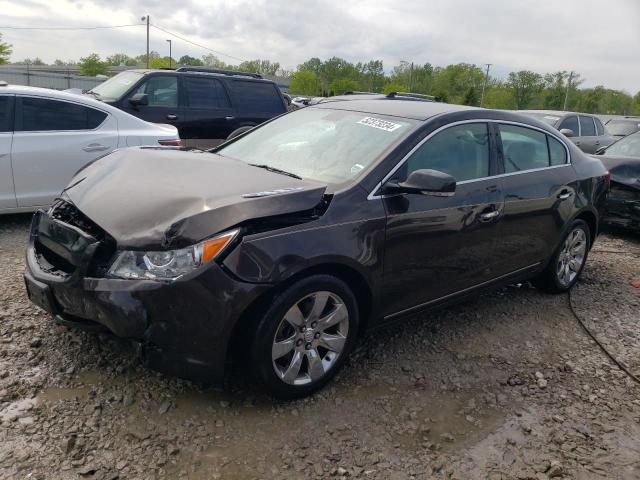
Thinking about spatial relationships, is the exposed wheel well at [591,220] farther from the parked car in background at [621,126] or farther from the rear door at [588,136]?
the parked car in background at [621,126]

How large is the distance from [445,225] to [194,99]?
259 inches

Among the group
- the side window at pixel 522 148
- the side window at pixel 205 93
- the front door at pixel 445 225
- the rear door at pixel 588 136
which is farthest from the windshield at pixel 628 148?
the side window at pixel 205 93

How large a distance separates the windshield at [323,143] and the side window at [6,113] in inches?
107

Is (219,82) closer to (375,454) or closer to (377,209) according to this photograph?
(377,209)

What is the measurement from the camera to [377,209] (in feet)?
10.3

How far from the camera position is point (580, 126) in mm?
12734

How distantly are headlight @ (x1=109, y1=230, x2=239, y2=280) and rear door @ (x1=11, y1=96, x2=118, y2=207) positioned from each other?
3536mm

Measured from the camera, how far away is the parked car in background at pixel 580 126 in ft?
39.6

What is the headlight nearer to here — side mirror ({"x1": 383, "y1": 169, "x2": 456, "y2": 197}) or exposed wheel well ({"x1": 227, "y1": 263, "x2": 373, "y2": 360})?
exposed wheel well ({"x1": 227, "y1": 263, "x2": 373, "y2": 360})

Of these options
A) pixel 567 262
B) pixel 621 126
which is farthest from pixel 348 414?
pixel 621 126

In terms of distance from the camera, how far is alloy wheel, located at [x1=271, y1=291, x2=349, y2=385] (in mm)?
2874

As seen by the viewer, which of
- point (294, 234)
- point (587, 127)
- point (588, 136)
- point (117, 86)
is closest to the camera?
point (294, 234)

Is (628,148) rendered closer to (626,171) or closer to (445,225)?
(626,171)

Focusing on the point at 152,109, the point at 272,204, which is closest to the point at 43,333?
the point at 272,204
